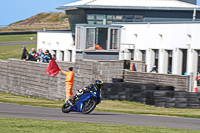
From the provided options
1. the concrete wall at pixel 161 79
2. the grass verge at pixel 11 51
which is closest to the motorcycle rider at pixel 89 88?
the concrete wall at pixel 161 79

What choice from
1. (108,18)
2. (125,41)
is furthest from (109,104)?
(108,18)

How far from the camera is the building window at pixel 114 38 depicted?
30188mm

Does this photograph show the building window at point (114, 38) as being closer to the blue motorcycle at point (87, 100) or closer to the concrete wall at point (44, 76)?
the concrete wall at point (44, 76)

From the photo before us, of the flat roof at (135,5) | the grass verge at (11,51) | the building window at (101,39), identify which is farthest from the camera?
the grass verge at (11,51)

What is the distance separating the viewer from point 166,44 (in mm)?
34125

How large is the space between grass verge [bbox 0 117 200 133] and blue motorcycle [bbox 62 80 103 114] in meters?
3.51

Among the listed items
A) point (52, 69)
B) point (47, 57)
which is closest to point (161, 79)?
point (52, 69)

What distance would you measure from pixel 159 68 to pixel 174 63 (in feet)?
7.00

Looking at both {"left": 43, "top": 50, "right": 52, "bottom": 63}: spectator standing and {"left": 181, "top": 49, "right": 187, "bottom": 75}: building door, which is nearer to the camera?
{"left": 43, "top": 50, "right": 52, "bottom": 63}: spectator standing

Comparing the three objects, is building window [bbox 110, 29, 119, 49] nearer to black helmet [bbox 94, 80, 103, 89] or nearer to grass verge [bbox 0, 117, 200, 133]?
black helmet [bbox 94, 80, 103, 89]

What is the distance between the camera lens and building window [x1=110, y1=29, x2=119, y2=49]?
30.2 metres

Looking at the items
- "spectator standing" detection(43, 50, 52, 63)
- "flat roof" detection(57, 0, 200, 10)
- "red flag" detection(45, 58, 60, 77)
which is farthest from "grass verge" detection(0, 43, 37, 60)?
"red flag" detection(45, 58, 60, 77)

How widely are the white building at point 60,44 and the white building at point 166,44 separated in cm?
819

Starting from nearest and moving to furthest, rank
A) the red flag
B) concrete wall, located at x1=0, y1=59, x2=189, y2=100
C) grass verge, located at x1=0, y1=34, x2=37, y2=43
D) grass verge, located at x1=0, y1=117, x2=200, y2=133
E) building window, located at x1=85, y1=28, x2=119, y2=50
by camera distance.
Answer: grass verge, located at x1=0, y1=117, x2=200, y2=133, the red flag, concrete wall, located at x1=0, y1=59, x2=189, y2=100, building window, located at x1=85, y1=28, x2=119, y2=50, grass verge, located at x1=0, y1=34, x2=37, y2=43
